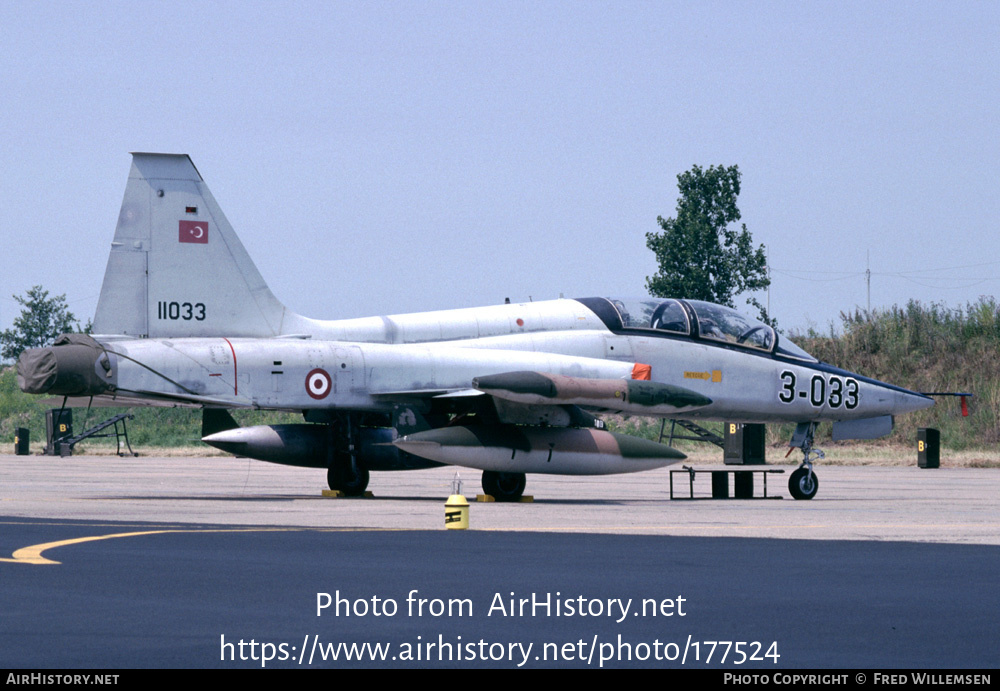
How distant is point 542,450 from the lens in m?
23.5

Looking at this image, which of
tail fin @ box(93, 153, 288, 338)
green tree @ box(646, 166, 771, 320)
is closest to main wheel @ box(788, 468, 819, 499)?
tail fin @ box(93, 153, 288, 338)

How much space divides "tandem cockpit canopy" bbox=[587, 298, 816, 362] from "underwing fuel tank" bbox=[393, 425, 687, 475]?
2.88 meters

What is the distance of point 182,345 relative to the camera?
2295 centimetres

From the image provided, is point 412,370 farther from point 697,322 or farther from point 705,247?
point 705,247

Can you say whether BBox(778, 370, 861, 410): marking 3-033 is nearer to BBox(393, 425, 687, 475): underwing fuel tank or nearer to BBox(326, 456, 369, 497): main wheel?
BBox(393, 425, 687, 475): underwing fuel tank

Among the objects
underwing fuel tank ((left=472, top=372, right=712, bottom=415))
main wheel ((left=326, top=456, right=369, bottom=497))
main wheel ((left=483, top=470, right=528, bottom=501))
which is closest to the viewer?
underwing fuel tank ((left=472, top=372, right=712, bottom=415))

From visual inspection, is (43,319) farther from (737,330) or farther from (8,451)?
(737,330)

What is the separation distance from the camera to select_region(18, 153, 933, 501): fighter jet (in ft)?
75.2

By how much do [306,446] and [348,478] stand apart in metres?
1.01

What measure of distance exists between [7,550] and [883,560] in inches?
327

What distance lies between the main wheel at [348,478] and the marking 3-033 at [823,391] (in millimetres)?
8386

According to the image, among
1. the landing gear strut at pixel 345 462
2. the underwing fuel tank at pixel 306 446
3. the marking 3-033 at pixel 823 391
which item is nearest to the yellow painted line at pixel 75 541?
the underwing fuel tank at pixel 306 446

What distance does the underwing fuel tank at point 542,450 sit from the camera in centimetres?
2298
